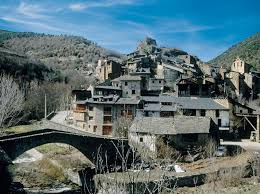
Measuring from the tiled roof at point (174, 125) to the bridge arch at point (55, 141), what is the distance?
14.7 ft

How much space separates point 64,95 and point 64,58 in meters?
77.0

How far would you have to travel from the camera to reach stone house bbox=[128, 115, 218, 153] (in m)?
43.0

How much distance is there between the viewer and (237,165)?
3731 centimetres

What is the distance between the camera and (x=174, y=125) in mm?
44344

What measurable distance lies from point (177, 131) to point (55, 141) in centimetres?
1358

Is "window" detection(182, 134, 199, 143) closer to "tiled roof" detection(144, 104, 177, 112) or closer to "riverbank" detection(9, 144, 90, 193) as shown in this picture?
"tiled roof" detection(144, 104, 177, 112)

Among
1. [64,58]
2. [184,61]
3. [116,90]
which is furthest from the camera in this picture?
[64,58]

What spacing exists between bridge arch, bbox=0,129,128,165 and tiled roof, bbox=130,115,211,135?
4.48m

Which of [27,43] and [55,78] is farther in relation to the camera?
[27,43]

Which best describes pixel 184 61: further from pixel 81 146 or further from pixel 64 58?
pixel 64 58

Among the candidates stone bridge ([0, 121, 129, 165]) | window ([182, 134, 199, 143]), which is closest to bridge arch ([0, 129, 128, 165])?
stone bridge ([0, 121, 129, 165])

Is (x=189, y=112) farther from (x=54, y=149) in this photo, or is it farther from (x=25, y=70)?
(x=25, y=70)

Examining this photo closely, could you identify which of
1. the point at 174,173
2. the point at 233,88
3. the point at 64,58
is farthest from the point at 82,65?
the point at 174,173

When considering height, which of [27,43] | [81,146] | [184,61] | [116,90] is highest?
[27,43]
